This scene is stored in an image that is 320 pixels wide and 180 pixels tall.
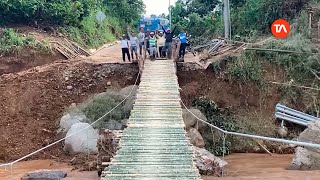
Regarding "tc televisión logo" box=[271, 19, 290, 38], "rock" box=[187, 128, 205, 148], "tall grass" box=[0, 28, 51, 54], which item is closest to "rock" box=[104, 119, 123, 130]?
"rock" box=[187, 128, 205, 148]

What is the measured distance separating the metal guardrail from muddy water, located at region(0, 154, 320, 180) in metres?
1.39

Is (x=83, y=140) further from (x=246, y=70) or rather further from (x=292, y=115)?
(x=292, y=115)

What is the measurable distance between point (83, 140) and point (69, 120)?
114cm

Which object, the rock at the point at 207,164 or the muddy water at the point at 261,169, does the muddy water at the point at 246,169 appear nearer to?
the muddy water at the point at 261,169

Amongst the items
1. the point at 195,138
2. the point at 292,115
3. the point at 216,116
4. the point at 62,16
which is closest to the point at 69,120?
the point at 195,138

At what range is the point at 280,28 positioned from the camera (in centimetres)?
1744

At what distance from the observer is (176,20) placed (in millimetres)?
29062

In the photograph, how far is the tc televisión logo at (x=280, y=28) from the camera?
16883 millimetres

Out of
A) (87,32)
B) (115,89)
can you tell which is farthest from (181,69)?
(87,32)

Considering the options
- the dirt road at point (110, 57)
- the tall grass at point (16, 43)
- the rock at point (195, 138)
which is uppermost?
the tall grass at point (16, 43)

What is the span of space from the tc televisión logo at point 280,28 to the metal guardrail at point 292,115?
3100mm

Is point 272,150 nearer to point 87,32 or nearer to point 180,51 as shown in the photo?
point 180,51

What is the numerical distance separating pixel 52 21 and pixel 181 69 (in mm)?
6986

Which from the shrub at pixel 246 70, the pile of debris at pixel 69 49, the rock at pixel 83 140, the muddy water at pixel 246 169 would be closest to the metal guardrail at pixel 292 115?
the shrub at pixel 246 70
